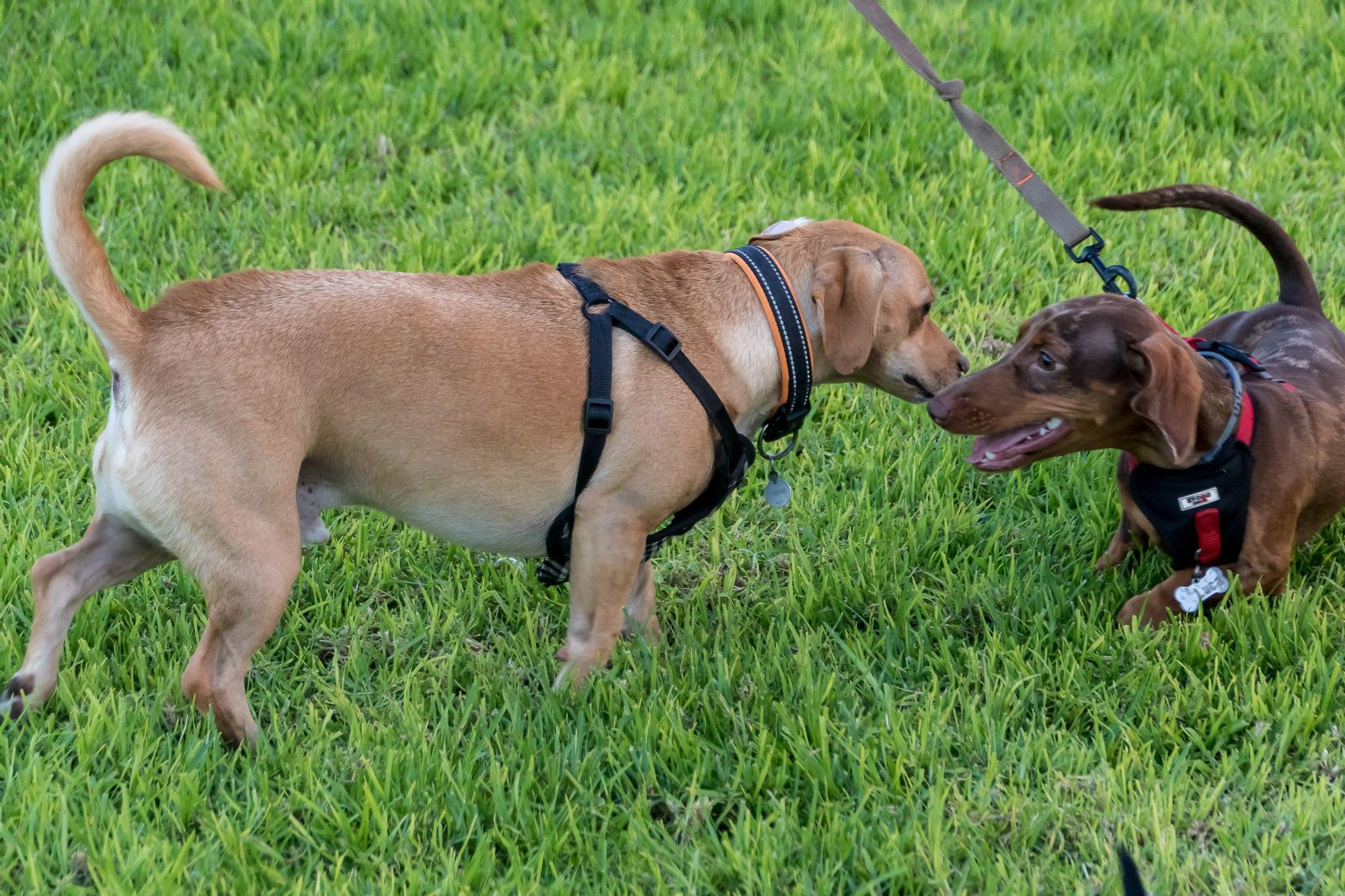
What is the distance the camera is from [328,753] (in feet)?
11.2

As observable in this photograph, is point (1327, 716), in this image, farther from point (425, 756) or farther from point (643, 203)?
point (643, 203)

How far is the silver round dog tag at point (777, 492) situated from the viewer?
409cm

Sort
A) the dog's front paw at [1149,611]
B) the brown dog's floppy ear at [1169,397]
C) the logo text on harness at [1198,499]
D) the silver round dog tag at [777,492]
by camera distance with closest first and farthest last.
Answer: the brown dog's floppy ear at [1169,397] → the logo text on harness at [1198,499] → the dog's front paw at [1149,611] → the silver round dog tag at [777,492]

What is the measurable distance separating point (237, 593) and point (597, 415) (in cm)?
107

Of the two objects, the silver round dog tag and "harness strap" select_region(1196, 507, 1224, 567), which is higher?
"harness strap" select_region(1196, 507, 1224, 567)

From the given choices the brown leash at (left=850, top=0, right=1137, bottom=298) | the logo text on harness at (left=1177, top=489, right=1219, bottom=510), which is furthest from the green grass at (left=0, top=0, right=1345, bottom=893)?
the brown leash at (left=850, top=0, right=1137, bottom=298)

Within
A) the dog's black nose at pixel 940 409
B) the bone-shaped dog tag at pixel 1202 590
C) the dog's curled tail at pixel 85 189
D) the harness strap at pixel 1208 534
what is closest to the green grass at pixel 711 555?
the bone-shaped dog tag at pixel 1202 590

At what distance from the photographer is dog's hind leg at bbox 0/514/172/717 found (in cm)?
352

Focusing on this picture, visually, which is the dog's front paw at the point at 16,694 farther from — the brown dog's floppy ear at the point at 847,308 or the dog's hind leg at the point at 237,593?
the brown dog's floppy ear at the point at 847,308

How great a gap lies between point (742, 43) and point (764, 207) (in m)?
1.91

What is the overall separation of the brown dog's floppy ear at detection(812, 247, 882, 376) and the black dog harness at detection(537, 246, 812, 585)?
0.30 ft

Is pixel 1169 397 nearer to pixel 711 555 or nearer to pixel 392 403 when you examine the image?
pixel 711 555

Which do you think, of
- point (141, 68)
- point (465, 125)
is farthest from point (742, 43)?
point (141, 68)

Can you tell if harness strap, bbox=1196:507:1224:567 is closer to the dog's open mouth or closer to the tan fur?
the dog's open mouth
